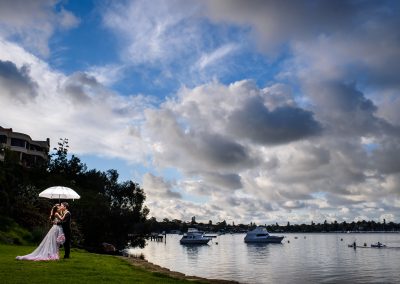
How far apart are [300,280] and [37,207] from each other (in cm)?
2736

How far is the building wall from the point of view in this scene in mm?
89500

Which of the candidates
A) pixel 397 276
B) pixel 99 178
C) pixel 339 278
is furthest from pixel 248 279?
pixel 99 178

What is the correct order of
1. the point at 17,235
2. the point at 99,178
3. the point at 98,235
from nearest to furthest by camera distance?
the point at 17,235
the point at 98,235
the point at 99,178

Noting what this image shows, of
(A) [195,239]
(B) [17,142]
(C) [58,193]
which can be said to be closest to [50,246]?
(C) [58,193]

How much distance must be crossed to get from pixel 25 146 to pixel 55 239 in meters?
80.0

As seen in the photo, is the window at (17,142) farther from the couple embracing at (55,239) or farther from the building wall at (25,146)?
the couple embracing at (55,239)

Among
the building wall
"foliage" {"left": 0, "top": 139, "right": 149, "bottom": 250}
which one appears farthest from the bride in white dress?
the building wall

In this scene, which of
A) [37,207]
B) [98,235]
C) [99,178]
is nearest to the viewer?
[37,207]

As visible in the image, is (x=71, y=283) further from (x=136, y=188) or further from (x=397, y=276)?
(x=136, y=188)

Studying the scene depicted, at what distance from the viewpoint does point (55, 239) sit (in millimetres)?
21734

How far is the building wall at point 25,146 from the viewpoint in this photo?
8950cm

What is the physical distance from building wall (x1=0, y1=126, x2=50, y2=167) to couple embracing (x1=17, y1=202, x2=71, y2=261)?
65761mm

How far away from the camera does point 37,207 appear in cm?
4216

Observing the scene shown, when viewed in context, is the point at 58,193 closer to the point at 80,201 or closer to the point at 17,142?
the point at 80,201
